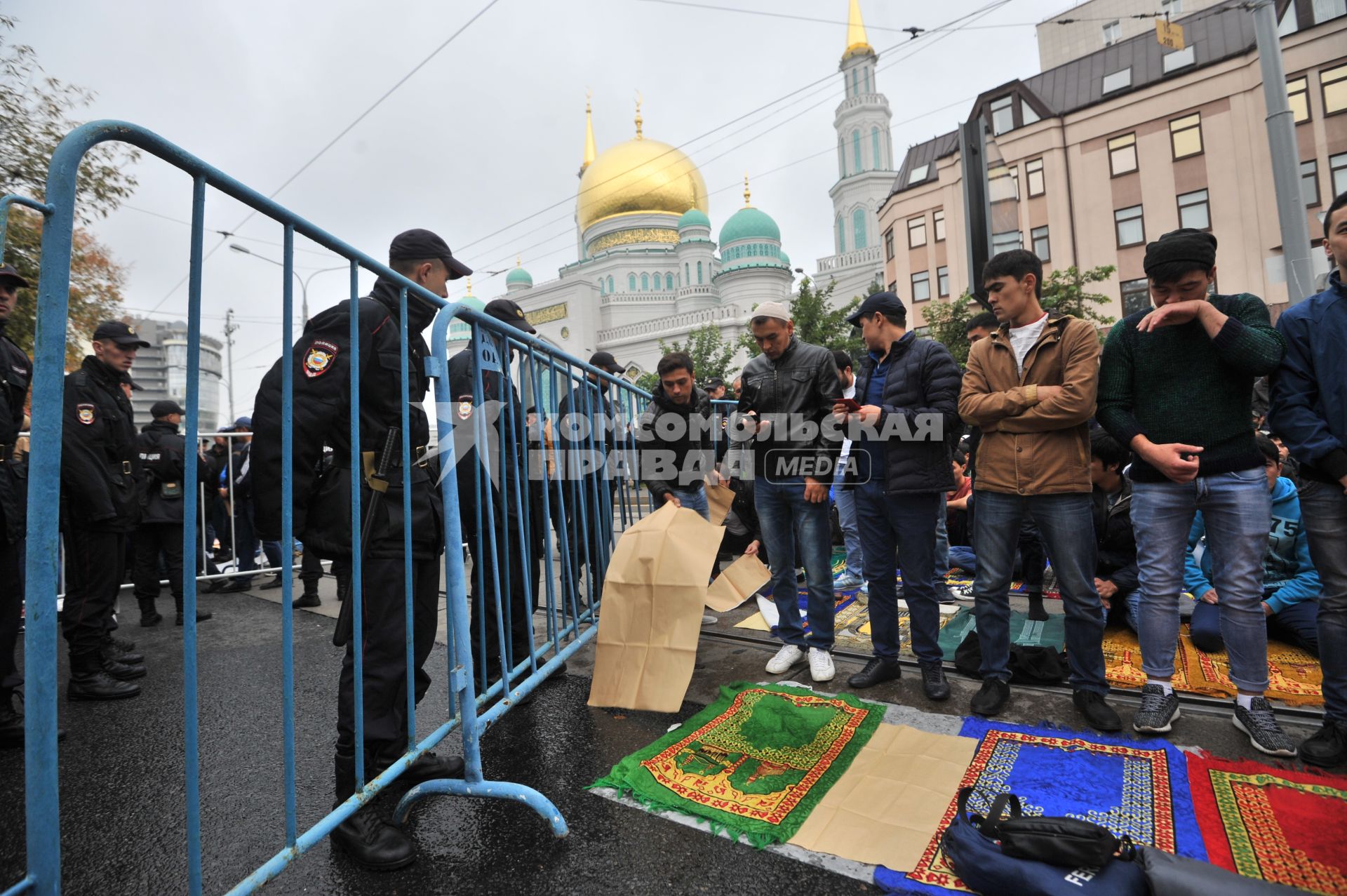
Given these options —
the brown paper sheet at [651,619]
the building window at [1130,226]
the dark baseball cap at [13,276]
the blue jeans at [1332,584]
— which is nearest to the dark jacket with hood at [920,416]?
the brown paper sheet at [651,619]

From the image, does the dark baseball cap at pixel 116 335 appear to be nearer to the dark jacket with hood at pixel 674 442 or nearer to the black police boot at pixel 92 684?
the black police boot at pixel 92 684

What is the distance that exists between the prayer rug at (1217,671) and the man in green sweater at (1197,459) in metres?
0.29

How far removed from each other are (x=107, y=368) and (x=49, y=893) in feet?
13.3

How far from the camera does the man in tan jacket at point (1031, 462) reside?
3.01 metres

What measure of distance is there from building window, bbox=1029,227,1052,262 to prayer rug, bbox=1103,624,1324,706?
25.7 meters

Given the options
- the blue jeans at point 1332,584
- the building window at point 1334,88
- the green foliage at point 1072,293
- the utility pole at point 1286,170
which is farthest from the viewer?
the building window at point 1334,88

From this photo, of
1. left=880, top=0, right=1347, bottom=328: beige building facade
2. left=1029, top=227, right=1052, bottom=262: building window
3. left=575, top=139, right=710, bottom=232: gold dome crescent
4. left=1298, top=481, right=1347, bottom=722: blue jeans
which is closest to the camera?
Answer: left=1298, top=481, right=1347, bottom=722: blue jeans

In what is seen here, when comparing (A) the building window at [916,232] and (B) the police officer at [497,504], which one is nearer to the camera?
(B) the police officer at [497,504]

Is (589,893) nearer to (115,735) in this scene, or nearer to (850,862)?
(850,862)

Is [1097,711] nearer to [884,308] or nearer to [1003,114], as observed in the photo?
[884,308]

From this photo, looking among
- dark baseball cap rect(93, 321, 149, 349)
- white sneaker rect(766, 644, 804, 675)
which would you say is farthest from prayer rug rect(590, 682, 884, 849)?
dark baseball cap rect(93, 321, 149, 349)

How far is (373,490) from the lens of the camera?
7.32 ft

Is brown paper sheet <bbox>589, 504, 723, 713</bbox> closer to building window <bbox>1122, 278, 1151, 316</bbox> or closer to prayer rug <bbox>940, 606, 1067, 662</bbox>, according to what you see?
prayer rug <bbox>940, 606, 1067, 662</bbox>

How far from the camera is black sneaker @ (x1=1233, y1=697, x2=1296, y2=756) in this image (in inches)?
100
